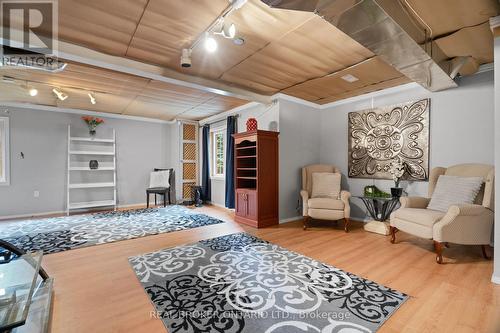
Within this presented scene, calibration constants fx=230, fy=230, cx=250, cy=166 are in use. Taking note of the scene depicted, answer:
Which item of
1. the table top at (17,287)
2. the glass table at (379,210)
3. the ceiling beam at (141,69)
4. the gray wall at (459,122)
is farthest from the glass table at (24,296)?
the gray wall at (459,122)

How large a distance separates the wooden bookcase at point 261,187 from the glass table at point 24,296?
260 cm

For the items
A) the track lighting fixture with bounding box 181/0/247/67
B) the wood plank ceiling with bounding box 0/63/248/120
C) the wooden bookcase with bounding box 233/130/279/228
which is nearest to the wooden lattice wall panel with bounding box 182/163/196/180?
the wood plank ceiling with bounding box 0/63/248/120

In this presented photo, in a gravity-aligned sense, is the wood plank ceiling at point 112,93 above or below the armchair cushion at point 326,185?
above

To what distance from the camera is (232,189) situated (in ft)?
16.4

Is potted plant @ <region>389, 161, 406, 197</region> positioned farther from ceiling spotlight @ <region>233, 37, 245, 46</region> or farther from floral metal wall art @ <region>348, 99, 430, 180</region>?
ceiling spotlight @ <region>233, 37, 245, 46</region>

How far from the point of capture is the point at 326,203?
3496 millimetres

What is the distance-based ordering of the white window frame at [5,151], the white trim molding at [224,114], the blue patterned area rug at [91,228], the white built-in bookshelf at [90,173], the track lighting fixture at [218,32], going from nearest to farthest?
the track lighting fixture at [218,32] < the blue patterned area rug at [91,228] < the white window frame at [5,151] < the white trim molding at [224,114] < the white built-in bookshelf at [90,173]

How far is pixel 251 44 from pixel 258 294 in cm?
237

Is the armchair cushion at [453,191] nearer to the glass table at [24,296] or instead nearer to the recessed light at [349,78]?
the recessed light at [349,78]

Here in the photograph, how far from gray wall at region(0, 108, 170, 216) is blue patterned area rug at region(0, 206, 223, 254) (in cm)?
77

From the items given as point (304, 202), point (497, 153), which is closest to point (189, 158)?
point (304, 202)

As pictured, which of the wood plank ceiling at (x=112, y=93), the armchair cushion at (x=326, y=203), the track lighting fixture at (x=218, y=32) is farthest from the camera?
the armchair cushion at (x=326, y=203)

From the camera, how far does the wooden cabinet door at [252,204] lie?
3.80m

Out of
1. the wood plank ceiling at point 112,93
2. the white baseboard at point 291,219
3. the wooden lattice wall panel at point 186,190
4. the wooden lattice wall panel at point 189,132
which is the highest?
the wood plank ceiling at point 112,93
